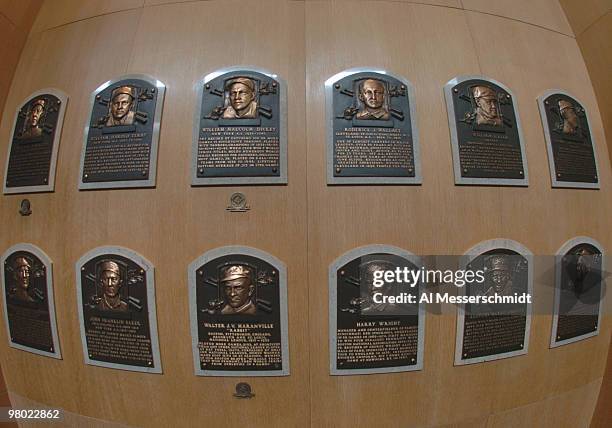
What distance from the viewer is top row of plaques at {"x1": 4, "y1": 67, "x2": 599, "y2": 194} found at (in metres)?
2.68

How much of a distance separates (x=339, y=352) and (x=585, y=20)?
401 centimetres

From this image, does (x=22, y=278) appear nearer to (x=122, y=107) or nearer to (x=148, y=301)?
(x=148, y=301)

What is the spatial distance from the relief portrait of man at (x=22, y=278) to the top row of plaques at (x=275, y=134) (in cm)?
65

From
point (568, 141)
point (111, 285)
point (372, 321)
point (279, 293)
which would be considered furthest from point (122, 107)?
point (568, 141)

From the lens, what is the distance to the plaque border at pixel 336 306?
2.65 metres

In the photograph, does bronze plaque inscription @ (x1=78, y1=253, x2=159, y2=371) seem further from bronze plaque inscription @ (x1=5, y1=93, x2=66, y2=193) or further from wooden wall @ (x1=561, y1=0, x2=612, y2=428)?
A: wooden wall @ (x1=561, y1=0, x2=612, y2=428)

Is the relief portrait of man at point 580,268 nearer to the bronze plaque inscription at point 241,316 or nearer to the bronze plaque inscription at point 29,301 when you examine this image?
the bronze plaque inscription at point 241,316

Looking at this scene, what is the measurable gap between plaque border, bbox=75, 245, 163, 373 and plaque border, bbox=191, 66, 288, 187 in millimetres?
740

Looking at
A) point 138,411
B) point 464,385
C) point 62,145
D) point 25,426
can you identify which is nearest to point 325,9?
point 62,145

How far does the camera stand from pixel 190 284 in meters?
2.68

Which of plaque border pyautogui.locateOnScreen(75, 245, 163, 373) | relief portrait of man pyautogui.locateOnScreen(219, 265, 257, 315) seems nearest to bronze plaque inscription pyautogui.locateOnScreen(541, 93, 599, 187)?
relief portrait of man pyautogui.locateOnScreen(219, 265, 257, 315)

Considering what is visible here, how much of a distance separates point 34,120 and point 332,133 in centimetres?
267

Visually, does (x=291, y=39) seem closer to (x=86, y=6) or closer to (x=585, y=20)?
(x=86, y=6)

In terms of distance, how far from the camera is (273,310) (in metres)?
2.67
